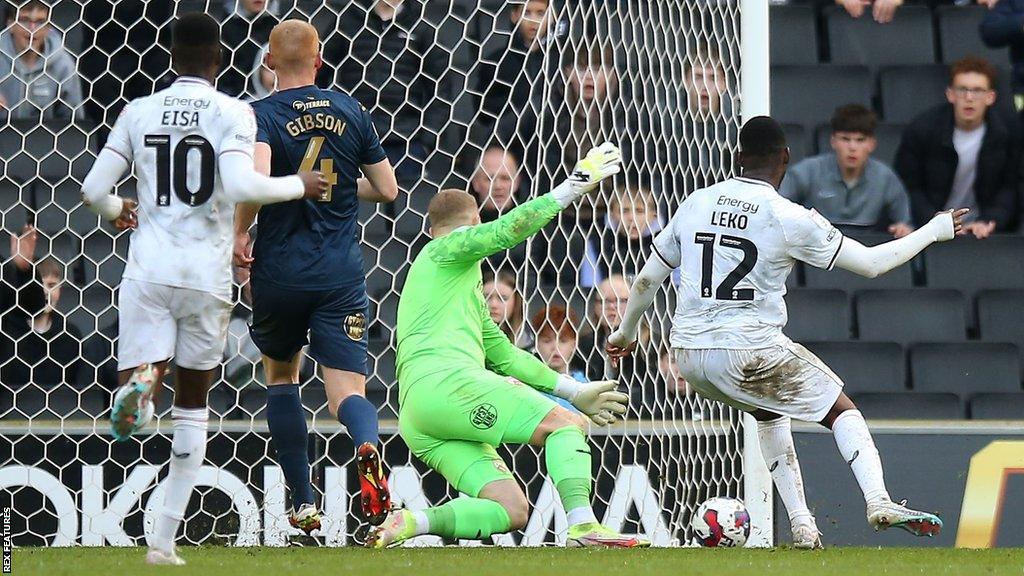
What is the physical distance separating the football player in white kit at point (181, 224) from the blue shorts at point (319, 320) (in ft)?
3.04

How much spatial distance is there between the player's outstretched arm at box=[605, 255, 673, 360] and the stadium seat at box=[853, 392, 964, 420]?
7.73ft

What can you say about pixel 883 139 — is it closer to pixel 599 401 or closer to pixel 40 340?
pixel 599 401

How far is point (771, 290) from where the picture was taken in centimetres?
561

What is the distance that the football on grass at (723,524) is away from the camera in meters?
6.22

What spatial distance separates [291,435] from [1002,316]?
14.8 feet

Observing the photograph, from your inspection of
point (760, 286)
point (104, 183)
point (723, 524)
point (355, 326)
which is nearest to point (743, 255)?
point (760, 286)

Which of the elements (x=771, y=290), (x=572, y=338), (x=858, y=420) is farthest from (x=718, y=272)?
(x=572, y=338)

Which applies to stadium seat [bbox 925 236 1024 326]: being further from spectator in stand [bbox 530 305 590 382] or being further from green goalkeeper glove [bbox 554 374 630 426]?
green goalkeeper glove [bbox 554 374 630 426]

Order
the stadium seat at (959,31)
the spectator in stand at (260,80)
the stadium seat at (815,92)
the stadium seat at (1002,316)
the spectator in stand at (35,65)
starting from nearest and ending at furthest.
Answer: the spectator in stand at (35,65)
the spectator in stand at (260,80)
the stadium seat at (1002,316)
the stadium seat at (815,92)
the stadium seat at (959,31)

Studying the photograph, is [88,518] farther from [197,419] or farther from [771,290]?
[771,290]

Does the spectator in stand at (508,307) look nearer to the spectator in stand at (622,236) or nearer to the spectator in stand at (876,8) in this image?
the spectator in stand at (622,236)

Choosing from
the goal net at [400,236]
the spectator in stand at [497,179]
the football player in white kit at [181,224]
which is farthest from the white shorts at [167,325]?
the spectator in stand at [497,179]

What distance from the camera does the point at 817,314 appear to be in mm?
8305

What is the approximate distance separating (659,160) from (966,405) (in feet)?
7.24
